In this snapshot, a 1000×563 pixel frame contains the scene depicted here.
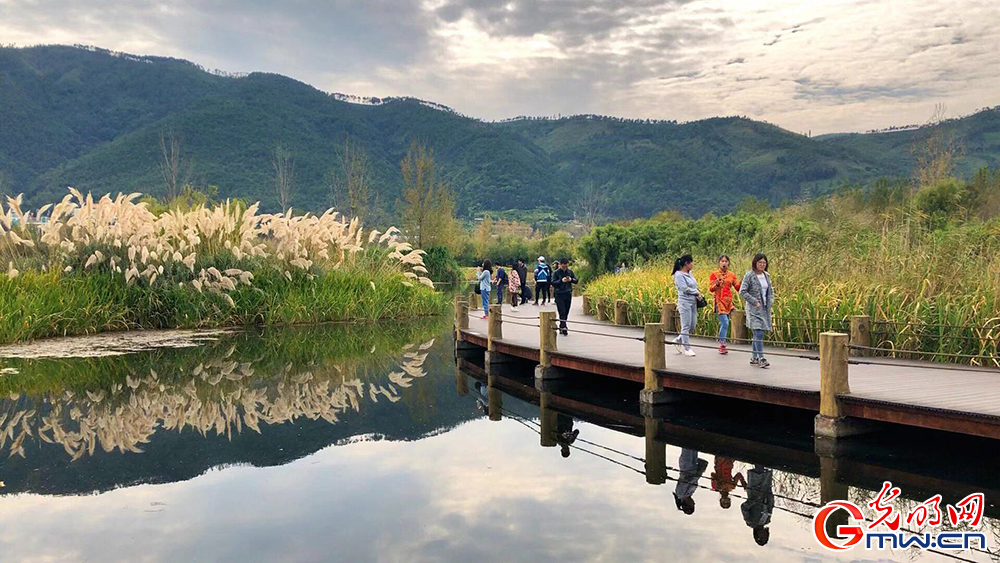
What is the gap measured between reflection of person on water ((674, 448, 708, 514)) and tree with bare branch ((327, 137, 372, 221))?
29.4 m

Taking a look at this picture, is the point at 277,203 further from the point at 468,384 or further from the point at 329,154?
the point at 468,384

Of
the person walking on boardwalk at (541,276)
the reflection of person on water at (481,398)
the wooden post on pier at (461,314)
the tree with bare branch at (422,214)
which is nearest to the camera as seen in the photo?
the reflection of person on water at (481,398)

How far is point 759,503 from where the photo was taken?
7215mm

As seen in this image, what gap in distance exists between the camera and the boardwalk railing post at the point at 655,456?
8125 mm

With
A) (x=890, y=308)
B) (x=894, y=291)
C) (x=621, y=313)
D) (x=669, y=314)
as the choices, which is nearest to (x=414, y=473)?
(x=669, y=314)

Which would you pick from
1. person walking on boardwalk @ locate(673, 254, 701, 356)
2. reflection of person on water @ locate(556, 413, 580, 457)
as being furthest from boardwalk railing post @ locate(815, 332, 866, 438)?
person walking on boardwalk @ locate(673, 254, 701, 356)

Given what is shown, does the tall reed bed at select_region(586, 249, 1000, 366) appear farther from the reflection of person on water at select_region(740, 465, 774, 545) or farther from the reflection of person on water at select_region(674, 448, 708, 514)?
the reflection of person on water at select_region(740, 465, 774, 545)

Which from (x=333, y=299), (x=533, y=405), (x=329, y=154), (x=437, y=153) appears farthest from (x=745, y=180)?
(x=533, y=405)

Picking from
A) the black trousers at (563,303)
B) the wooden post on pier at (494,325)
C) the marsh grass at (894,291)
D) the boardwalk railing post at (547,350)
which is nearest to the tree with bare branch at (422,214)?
the black trousers at (563,303)

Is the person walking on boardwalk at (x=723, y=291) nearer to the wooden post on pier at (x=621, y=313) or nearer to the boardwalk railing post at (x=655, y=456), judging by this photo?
the boardwalk railing post at (x=655, y=456)

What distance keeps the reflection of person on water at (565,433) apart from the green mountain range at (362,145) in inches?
2815

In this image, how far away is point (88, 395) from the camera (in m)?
12.5

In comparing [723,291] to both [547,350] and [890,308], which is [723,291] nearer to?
[890,308]

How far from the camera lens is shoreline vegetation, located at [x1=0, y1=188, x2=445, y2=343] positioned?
18.0 m
